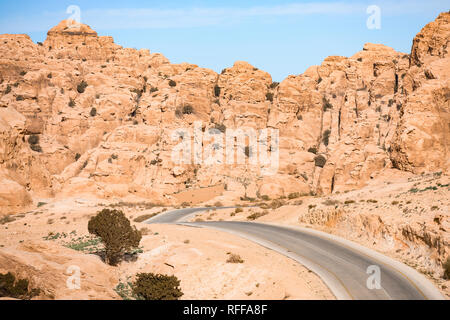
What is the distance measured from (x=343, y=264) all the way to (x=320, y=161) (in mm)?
→ 52275

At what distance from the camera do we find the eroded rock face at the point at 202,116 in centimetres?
4938

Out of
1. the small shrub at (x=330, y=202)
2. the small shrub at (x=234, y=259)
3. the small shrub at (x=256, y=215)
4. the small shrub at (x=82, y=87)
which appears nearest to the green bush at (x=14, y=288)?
the small shrub at (x=234, y=259)

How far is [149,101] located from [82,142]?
14.4 m

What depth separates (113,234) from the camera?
2230 centimetres

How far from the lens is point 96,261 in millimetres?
20781

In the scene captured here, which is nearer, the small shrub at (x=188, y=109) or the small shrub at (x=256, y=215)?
the small shrub at (x=256, y=215)

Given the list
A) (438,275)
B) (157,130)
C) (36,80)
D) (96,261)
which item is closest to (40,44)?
(36,80)

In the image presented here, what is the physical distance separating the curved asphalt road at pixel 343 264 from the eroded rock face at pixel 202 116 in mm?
24110

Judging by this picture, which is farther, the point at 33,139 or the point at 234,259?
the point at 33,139

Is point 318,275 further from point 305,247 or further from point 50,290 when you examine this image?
point 50,290

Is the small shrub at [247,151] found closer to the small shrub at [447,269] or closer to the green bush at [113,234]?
the green bush at [113,234]

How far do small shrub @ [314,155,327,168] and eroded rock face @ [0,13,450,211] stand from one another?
212 mm

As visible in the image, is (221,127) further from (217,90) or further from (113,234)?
(113,234)

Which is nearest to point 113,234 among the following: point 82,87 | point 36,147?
point 36,147
